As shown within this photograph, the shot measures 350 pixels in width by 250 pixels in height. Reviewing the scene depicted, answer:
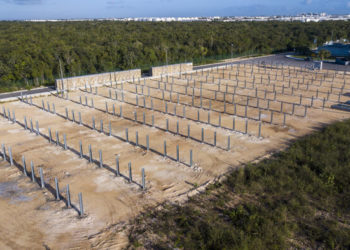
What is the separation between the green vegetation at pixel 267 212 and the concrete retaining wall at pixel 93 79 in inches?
960

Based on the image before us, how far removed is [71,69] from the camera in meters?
42.0

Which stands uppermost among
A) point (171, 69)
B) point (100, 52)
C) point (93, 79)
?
point (100, 52)

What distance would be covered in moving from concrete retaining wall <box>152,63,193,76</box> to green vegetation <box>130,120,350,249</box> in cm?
2725

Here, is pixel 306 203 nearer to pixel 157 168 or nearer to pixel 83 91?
pixel 157 168

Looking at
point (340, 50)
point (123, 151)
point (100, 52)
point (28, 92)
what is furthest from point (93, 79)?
point (340, 50)

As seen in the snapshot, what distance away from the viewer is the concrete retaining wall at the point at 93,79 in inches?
1330

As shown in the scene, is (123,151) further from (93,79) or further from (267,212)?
(93,79)

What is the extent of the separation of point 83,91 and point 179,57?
26.8m

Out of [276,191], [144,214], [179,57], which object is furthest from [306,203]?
Result: [179,57]

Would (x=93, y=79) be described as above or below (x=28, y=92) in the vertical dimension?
above

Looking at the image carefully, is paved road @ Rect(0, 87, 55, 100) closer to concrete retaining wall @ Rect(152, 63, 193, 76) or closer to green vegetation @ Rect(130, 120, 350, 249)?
concrete retaining wall @ Rect(152, 63, 193, 76)

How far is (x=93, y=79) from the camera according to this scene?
1416 inches

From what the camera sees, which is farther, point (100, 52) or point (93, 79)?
point (100, 52)

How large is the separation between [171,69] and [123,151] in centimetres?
2672
